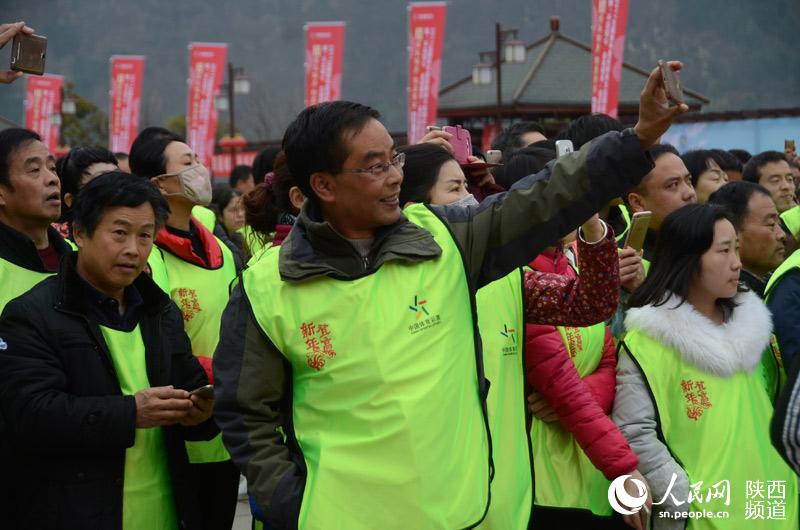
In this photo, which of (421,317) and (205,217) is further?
(205,217)

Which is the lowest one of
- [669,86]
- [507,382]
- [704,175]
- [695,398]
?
[695,398]

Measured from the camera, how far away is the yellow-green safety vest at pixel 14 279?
137 inches

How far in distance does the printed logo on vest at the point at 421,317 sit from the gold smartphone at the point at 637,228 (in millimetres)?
1202

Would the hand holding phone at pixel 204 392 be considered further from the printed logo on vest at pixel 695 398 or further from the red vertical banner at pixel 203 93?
the red vertical banner at pixel 203 93

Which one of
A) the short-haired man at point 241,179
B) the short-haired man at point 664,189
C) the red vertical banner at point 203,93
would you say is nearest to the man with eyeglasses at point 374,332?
the short-haired man at point 664,189

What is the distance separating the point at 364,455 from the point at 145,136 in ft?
8.97

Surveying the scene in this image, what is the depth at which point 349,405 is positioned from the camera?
2.43 meters

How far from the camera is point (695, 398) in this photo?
11.3ft

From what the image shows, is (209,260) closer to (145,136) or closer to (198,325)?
(198,325)

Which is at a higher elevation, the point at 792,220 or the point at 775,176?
the point at 775,176

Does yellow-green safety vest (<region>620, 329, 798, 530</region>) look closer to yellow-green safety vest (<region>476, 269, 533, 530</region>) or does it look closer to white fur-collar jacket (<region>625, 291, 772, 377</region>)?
white fur-collar jacket (<region>625, 291, 772, 377</region>)

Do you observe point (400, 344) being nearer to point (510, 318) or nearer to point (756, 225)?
point (510, 318)

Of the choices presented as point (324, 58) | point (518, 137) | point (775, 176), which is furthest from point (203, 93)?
point (518, 137)

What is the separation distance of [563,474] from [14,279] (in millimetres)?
1979
